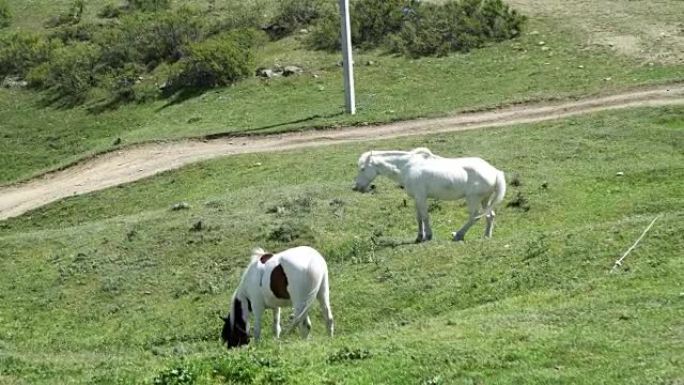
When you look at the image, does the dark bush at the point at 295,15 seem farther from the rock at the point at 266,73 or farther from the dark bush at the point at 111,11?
the dark bush at the point at 111,11

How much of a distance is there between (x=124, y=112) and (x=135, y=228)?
19.6 metres

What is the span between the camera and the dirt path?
35.3 m

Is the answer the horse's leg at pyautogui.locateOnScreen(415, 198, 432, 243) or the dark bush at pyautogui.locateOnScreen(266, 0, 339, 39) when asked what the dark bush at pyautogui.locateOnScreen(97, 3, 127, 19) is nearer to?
the dark bush at pyautogui.locateOnScreen(266, 0, 339, 39)

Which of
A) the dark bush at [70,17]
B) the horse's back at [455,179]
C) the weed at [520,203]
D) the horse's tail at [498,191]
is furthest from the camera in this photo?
the dark bush at [70,17]

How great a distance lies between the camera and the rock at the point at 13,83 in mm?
51594

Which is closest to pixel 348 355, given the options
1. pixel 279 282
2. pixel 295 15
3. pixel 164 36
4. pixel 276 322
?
pixel 279 282

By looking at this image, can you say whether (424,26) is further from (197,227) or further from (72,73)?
(197,227)

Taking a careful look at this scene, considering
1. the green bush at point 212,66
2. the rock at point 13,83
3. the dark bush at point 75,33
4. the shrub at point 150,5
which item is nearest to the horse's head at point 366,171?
the green bush at point 212,66

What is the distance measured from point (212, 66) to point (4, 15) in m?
22.5

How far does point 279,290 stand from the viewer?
16.5 m

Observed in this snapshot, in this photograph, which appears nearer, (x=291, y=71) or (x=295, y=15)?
(x=291, y=71)

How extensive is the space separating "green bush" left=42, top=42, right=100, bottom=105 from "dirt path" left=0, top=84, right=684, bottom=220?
432 inches

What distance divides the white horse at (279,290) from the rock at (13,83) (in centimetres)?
3782

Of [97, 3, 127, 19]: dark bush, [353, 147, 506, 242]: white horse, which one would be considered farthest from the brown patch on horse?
[97, 3, 127, 19]: dark bush
